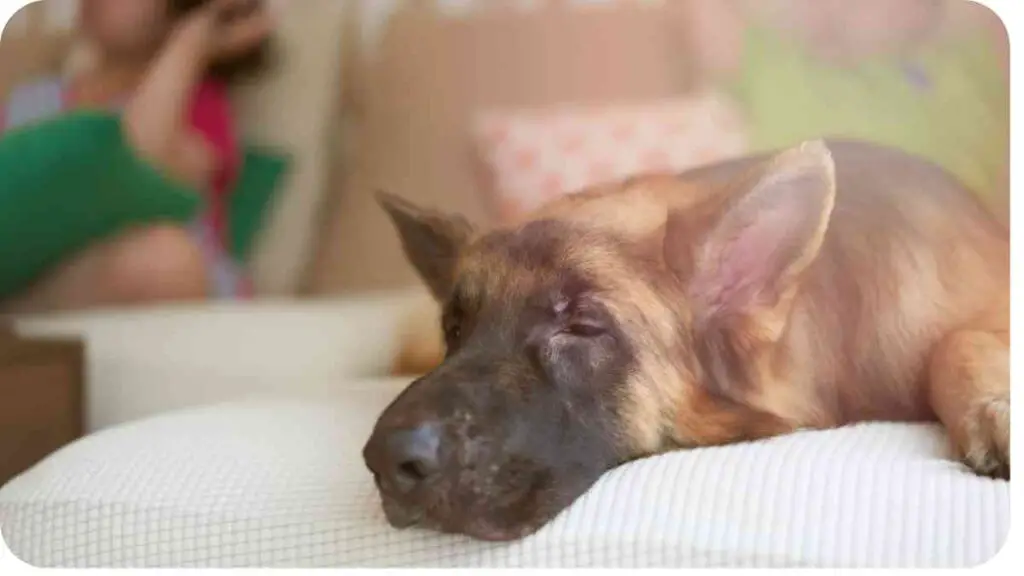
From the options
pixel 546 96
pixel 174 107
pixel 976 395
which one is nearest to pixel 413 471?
pixel 976 395

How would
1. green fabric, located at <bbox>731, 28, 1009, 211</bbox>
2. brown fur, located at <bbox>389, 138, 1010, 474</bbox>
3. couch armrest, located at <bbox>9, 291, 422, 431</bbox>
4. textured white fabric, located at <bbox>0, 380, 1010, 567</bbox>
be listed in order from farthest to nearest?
couch armrest, located at <bbox>9, 291, 422, 431</bbox>
green fabric, located at <bbox>731, 28, 1009, 211</bbox>
brown fur, located at <bbox>389, 138, 1010, 474</bbox>
textured white fabric, located at <bbox>0, 380, 1010, 567</bbox>

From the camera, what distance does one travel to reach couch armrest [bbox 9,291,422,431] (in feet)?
3.96

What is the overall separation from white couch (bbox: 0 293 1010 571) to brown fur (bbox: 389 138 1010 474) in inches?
1.9

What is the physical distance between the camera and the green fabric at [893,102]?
1083mm

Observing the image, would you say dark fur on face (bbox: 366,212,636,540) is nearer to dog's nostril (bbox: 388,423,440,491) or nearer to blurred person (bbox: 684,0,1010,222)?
dog's nostril (bbox: 388,423,440,491)

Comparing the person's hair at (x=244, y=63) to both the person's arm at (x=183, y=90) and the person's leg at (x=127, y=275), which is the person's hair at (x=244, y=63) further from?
the person's leg at (x=127, y=275)

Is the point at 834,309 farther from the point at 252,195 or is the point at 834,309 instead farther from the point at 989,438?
the point at 252,195

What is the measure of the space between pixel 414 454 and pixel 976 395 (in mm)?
521

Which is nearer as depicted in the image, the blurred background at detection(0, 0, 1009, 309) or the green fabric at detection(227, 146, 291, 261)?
the blurred background at detection(0, 0, 1009, 309)

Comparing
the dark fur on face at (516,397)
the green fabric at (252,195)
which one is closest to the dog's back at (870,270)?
the dark fur on face at (516,397)

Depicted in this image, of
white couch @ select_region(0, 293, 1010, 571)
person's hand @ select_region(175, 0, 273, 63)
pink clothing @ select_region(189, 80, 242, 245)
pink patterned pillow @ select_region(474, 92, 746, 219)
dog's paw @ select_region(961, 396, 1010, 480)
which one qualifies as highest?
person's hand @ select_region(175, 0, 273, 63)

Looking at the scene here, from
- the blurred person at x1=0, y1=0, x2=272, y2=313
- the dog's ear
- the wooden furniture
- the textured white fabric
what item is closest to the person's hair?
the blurred person at x1=0, y1=0, x2=272, y2=313

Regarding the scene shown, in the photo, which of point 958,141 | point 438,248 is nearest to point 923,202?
point 958,141

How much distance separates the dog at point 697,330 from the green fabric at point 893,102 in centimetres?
4
